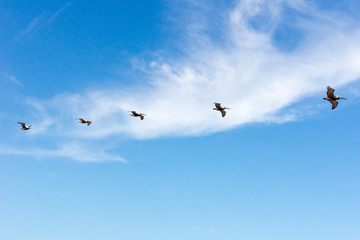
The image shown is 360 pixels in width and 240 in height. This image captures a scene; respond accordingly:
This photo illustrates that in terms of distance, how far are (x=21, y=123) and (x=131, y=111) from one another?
17605mm

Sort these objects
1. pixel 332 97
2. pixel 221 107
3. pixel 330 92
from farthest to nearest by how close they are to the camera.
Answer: pixel 221 107 → pixel 332 97 → pixel 330 92

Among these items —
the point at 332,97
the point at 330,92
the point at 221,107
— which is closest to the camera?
the point at 330,92

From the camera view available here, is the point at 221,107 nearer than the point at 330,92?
No

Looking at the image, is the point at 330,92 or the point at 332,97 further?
the point at 332,97

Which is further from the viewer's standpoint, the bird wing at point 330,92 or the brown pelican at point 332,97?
the brown pelican at point 332,97

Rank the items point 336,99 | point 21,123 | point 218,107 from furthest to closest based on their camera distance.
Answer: point 21,123, point 218,107, point 336,99

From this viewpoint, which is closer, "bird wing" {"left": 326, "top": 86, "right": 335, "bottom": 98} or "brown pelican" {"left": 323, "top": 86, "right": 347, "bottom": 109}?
"bird wing" {"left": 326, "top": 86, "right": 335, "bottom": 98}

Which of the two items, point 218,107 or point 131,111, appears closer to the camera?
point 218,107

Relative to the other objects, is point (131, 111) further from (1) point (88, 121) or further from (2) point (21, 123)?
(2) point (21, 123)

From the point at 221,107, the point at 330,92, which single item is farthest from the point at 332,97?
the point at 221,107

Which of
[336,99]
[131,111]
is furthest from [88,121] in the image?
[336,99]

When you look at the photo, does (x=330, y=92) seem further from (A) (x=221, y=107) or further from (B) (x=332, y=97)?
(A) (x=221, y=107)

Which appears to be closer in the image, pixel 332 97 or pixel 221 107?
pixel 332 97

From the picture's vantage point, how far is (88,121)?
5575cm
